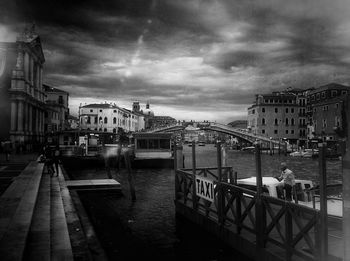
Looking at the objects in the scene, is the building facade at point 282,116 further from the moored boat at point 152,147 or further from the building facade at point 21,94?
the building facade at point 21,94

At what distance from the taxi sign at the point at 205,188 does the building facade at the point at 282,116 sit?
71784 millimetres

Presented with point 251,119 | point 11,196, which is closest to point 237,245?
point 11,196

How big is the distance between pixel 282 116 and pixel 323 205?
7775cm

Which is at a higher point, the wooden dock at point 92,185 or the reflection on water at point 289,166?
the wooden dock at point 92,185

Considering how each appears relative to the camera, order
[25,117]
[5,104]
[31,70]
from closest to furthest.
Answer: [25,117], [5,104], [31,70]

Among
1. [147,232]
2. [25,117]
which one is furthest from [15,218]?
[25,117]

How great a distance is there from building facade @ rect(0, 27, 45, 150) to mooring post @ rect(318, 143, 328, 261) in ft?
111

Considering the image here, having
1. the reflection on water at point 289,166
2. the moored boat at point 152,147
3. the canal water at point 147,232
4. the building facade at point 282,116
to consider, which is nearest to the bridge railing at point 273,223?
the canal water at point 147,232

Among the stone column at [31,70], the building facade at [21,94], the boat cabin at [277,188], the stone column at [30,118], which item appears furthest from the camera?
the stone column at [31,70]

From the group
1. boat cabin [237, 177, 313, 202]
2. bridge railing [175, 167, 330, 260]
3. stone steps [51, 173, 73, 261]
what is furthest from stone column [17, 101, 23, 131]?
bridge railing [175, 167, 330, 260]

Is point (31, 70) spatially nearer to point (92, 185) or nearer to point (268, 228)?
point (92, 185)

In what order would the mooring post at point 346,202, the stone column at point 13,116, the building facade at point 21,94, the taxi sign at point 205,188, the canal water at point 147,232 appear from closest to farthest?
the mooring post at point 346,202, the canal water at point 147,232, the taxi sign at point 205,188, the stone column at point 13,116, the building facade at point 21,94

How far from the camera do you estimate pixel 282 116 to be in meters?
79.5

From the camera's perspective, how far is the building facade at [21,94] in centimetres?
3781
